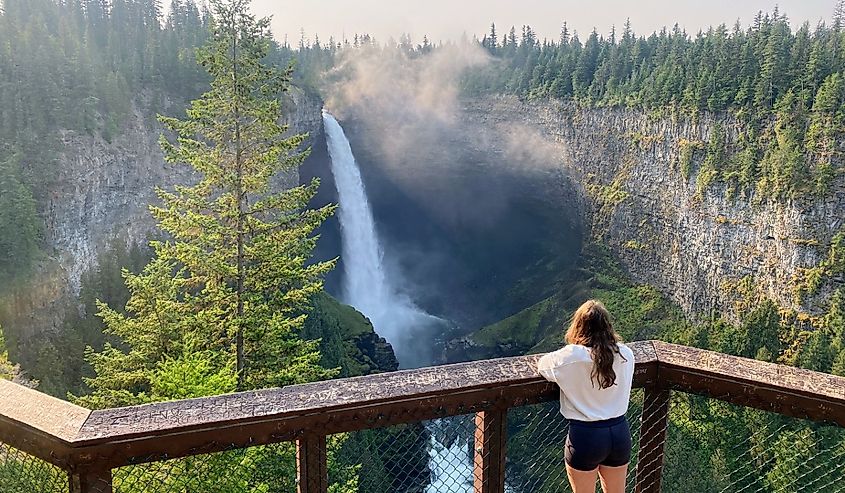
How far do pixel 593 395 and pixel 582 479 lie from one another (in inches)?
19.9

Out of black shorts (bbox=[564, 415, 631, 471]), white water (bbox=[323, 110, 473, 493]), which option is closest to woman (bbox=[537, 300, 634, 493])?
black shorts (bbox=[564, 415, 631, 471])

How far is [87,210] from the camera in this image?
38.6 meters

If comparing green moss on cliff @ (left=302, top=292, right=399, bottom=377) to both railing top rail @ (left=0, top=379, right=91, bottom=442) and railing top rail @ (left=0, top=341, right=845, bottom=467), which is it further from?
railing top rail @ (left=0, top=379, right=91, bottom=442)

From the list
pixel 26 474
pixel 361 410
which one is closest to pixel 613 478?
pixel 361 410

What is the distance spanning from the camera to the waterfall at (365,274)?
6194 centimetres

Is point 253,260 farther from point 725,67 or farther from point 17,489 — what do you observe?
point 725,67

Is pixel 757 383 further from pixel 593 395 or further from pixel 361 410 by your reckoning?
pixel 361 410

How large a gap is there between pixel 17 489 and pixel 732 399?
394 centimetres

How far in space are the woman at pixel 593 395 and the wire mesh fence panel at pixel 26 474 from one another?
212cm

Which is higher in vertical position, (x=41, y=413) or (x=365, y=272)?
(x=41, y=413)

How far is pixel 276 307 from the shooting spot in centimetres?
1598

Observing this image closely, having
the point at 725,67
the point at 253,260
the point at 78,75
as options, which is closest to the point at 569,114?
the point at 725,67

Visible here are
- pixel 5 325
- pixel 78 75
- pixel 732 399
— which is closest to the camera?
pixel 732 399

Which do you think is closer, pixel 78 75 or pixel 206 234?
pixel 206 234
